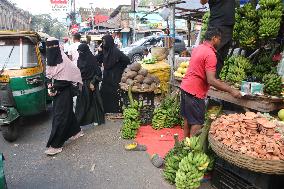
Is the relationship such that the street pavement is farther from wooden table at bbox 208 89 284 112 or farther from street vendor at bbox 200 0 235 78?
street vendor at bbox 200 0 235 78

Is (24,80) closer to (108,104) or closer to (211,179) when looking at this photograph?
(108,104)

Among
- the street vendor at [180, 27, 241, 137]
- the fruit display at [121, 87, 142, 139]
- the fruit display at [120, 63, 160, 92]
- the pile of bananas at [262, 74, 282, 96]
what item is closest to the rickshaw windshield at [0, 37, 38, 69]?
the fruit display at [120, 63, 160, 92]

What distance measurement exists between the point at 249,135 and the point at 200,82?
122 centimetres

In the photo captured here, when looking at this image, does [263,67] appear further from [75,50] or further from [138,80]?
[75,50]

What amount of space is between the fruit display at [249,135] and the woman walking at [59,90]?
291 centimetres

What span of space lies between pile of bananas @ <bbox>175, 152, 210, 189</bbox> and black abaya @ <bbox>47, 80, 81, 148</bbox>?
2.64 m

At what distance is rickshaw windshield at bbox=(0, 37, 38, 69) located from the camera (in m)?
6.55

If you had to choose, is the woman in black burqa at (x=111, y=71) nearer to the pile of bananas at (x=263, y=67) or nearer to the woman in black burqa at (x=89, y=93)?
the woman in black burqa at (x=89, y=93)

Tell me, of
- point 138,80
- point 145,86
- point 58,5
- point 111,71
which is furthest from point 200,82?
point 58,5

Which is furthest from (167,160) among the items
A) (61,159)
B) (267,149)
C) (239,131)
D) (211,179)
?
(61,159)

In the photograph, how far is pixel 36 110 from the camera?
22.4 ft

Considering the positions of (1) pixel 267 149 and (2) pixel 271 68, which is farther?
(2) pixel 271 68

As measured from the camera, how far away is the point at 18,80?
248 inches

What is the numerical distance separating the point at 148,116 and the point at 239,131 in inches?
137
